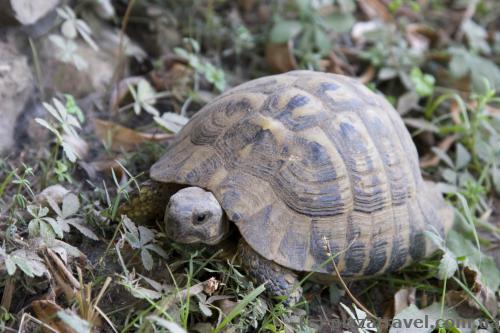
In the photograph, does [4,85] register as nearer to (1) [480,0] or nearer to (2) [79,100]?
(2) [79,100]

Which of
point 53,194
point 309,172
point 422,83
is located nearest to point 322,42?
point 422,83

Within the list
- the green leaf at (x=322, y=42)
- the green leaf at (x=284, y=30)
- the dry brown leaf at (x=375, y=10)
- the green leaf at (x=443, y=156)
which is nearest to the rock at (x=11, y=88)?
the green leaf at (x=284, y=30)

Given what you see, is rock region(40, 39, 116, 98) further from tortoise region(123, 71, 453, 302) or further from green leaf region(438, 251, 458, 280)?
green leaf region(438, 251, 458, 280)

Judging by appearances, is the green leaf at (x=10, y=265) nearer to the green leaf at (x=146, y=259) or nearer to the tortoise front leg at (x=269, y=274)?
the green leaf at (x=146, y=259)

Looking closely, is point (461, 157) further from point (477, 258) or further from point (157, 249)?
point (157, 249)

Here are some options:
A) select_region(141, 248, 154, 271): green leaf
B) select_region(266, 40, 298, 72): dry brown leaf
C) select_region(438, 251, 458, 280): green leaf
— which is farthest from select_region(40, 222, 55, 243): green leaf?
select_region(266, 40, 298, 72): dry brown leaf

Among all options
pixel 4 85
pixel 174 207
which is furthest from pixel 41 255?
pixel 4 85

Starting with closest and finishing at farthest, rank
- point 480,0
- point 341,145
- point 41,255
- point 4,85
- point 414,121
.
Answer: point 41,255 → point 341,145 → point 4,85 → point 414,121 → point 480,0
